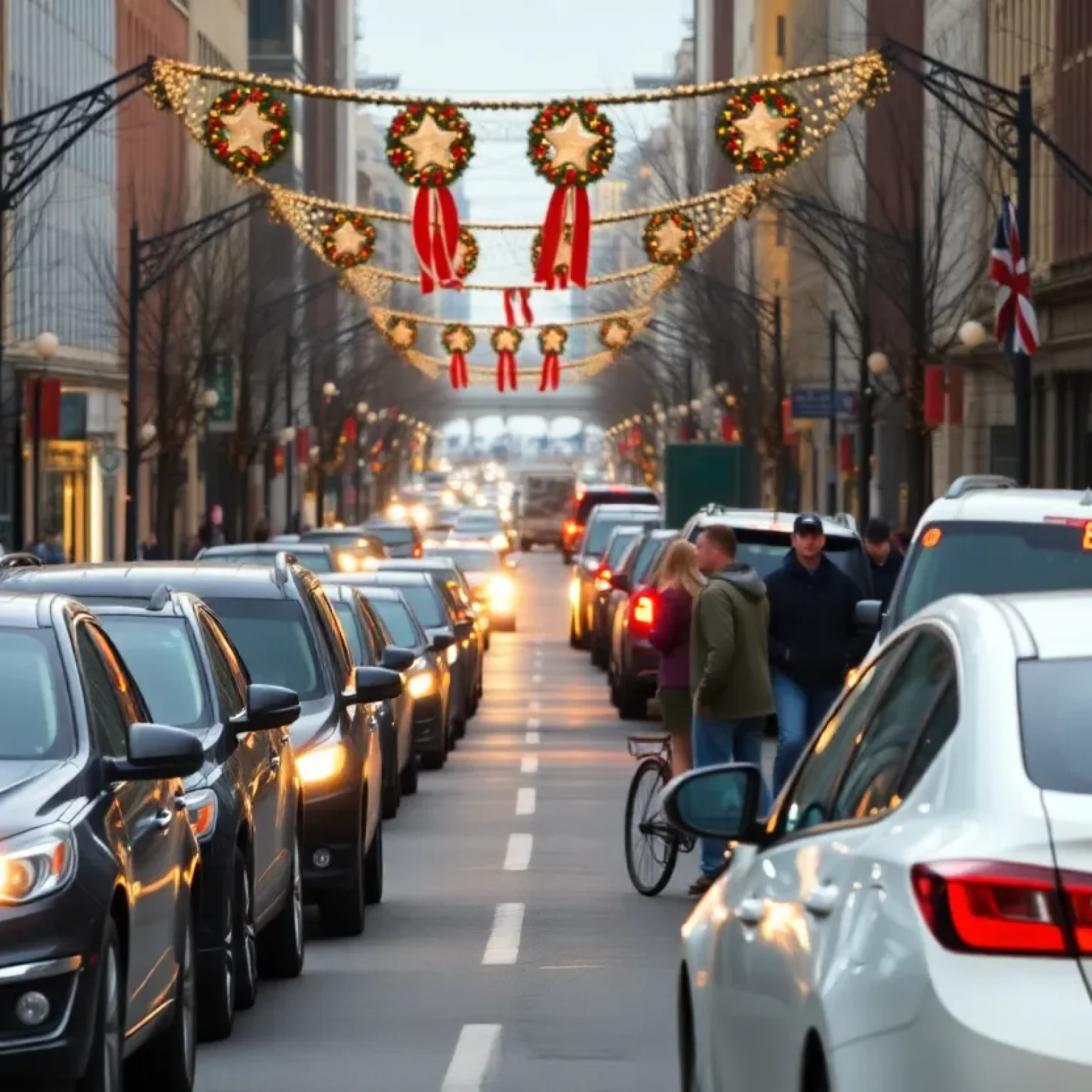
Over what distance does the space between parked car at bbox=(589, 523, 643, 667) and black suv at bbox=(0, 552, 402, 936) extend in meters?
22.8

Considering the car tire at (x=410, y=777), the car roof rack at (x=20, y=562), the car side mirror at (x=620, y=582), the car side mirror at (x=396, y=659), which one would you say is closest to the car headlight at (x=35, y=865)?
the car roof rack at (x=20, y=562)

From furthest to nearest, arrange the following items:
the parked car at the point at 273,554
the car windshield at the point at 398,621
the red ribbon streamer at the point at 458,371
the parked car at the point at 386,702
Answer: the red ribbon streamer at the point at 458,371 < the parked car at the point at 273,554 < the car windshield at the point at 398,621 < the parked car at the point at 386,702

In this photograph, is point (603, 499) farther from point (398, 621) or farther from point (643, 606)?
point (398, 621)

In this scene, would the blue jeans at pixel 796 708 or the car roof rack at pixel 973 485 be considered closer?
the car roof rack at pixel 973 485

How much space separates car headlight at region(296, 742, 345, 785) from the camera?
14.2 metres

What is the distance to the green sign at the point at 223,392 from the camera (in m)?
72.2

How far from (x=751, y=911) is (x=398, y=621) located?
67.2 feet

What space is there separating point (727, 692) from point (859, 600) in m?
2.35

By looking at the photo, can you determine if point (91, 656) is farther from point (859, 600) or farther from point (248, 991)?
point (859, 600)

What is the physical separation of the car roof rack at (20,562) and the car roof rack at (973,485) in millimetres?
4320

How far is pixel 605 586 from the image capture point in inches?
1553

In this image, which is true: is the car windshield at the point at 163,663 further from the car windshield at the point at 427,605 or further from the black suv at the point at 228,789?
the car windshield at the point at 427,605

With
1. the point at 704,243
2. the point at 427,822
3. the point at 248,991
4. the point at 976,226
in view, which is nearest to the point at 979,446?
the point at 976,226

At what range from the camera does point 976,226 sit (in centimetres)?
6338
